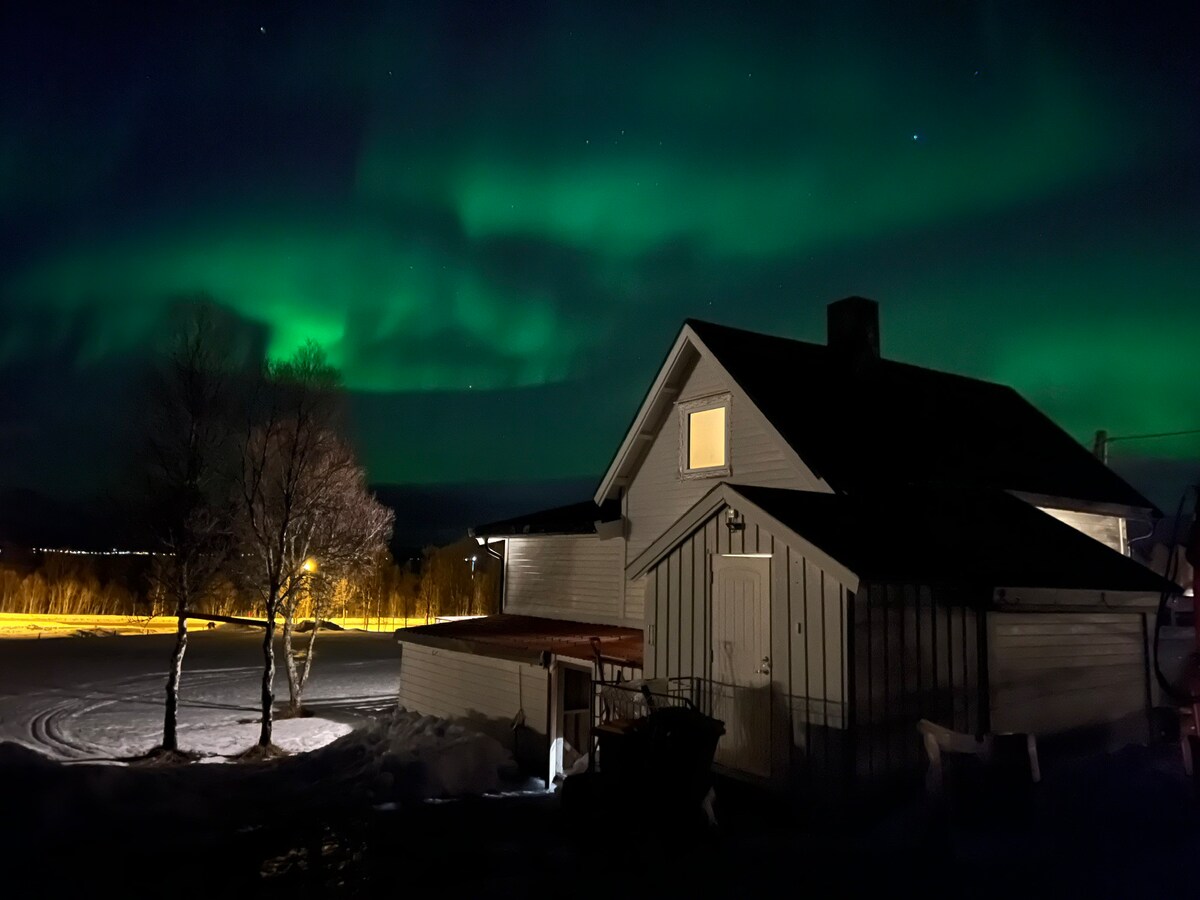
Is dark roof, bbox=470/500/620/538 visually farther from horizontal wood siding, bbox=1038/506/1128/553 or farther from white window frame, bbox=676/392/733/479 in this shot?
horizontal wood siding, bbox=1038/506/1128/553

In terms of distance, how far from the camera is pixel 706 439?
15406 millimetres

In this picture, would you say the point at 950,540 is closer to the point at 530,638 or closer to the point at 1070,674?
the point at 1070,674

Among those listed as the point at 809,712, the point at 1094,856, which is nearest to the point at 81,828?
the point at 809,712

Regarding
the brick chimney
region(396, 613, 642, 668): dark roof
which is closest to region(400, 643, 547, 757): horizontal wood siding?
region(396, 613, 642, 668): dark roof

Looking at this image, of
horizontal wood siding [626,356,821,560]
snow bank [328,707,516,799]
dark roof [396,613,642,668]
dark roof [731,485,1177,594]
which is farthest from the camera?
dark roof [396,613,642,668]

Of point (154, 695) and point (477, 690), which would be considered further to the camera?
point (154, 695)

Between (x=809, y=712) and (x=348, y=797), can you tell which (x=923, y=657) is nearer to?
(x=809, y=712)

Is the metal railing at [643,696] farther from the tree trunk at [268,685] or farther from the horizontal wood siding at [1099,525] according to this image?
the horizontal wood siding at [1099,525]

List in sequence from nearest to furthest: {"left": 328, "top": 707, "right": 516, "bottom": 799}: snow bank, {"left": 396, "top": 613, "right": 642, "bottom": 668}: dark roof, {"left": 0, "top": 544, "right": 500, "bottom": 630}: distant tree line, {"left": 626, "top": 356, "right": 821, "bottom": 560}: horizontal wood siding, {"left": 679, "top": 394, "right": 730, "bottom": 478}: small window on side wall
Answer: {"left": 328, "top": 707, "right": 516, "bottom": 799}: snow bank
{"left": 626, "top": 356, "right": 821, "bottom": 560}: horizontal wood siding
{"left": 396, "top": 613, "right": 642, "bottom": 668}: dark roof
{"left": 679, "top": 394, "right": 730, "bottom": 478}: small window on side wall
{"left": 0, "top": 544, "right": 500, "bottom": 630}: distant tree line

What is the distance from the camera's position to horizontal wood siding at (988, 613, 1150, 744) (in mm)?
10555

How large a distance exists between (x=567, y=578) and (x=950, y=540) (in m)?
10.0

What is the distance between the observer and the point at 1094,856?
7.57 meters

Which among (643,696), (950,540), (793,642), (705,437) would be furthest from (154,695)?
(950,540)

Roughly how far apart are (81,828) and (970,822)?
344 inches
